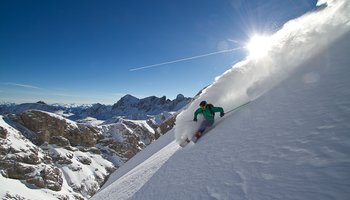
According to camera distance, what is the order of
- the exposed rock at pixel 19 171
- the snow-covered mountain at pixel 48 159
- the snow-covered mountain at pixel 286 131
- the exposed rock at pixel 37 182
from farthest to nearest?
the exposed rock at pixel 19 171, the exposed rock at pixel 37 182, the snow-covered mountain at pixel 48 159, the snow-covered mountain at pixel 286 131

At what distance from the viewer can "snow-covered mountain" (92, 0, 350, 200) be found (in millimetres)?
3418

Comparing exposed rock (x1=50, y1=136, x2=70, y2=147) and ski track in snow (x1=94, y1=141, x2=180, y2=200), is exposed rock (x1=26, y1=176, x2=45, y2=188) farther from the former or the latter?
ski track in snow (x1=94, y1=141, x2=180, y2=200)

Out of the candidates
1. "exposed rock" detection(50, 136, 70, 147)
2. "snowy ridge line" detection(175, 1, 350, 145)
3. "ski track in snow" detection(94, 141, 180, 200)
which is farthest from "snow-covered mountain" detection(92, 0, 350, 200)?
"exposed rock" detection(50, 136, 70, 147)

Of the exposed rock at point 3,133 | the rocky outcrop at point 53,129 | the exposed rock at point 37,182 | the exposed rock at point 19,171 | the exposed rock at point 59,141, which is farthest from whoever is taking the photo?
the exposed rock at point 59,141

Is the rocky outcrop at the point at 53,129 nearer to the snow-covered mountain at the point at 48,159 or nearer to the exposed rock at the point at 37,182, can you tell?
the snow-covered mountain at the point at 48,159

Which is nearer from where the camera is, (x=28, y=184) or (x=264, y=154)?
(x=264, y=154)

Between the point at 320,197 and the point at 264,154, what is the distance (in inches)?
62.9

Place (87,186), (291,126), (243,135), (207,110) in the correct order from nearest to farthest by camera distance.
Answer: (291,126)
(243,135)
(207,110)
(87,186)

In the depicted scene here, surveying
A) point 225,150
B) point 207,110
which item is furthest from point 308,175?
point 207,110

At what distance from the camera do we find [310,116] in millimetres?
4691

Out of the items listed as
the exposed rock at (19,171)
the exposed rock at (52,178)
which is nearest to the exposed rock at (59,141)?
the exposed rock at (52,178)

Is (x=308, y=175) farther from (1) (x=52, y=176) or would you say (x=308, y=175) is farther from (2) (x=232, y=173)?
(1) (x=52, y=176)

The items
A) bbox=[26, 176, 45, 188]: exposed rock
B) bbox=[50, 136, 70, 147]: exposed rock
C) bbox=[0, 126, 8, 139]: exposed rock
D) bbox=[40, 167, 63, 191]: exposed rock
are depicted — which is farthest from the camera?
bbox=[50, 136, 70, 147]: exposed rock

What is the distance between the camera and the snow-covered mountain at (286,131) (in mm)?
3418
